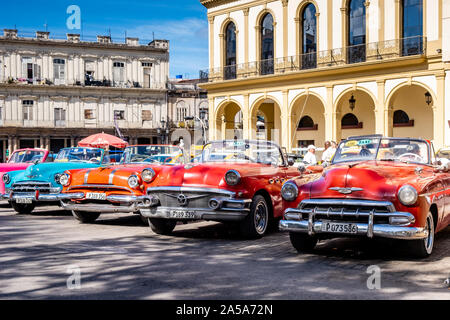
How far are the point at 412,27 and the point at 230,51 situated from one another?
10.2 metres

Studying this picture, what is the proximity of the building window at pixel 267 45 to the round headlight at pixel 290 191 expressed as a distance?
800 inches

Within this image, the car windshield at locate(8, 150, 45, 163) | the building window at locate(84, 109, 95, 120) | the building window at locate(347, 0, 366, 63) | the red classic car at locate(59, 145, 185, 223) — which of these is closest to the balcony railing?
the building window at locate(347, 0, 366, 63)

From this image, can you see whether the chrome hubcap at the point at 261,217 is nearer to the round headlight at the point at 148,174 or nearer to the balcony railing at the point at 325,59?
the round headlight at the point at 148,174

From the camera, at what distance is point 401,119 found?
24344 mm

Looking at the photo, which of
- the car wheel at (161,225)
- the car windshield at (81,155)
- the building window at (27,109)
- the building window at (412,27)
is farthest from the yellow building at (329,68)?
the building window at (27,109)

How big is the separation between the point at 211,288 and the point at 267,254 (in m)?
1.92

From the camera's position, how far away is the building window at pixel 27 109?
156 feet

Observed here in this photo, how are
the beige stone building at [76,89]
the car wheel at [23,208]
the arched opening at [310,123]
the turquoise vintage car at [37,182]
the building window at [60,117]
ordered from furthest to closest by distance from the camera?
the building window at [60,117], the beige stone building at [76,89], the arched opening at [310,123], the car wheel at [23,208], the turquoise vintage car at [37,182]

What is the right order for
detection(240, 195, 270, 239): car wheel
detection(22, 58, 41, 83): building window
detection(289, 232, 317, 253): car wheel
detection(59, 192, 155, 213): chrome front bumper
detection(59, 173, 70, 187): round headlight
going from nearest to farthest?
detection(289, 232, 317, 253): car wheel < detection(240, 195, 270, 239): car wheel < detection(59, 192, 155, 213): chrome front bumper < detection(59, 173, 70, 187): round headlight < detection(22, 58, 41, 83): building window

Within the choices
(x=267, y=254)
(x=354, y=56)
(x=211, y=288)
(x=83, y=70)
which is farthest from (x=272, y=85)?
(x=83, y=70)

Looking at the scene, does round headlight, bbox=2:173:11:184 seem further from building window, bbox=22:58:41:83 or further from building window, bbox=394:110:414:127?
building window, bbox=22:58:41:83

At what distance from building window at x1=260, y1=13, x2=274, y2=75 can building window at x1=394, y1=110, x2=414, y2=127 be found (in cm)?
642

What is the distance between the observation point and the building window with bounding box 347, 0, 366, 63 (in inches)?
912
